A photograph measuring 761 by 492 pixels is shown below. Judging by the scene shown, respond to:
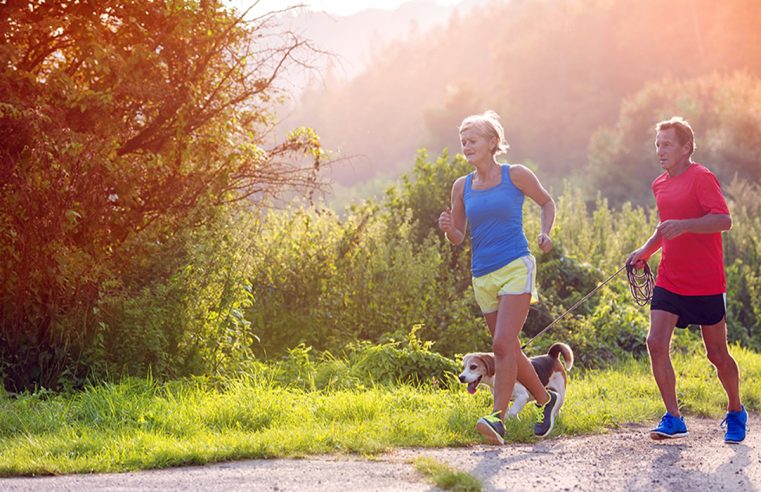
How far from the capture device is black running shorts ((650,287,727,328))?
647cm

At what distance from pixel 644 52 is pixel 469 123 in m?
51.7

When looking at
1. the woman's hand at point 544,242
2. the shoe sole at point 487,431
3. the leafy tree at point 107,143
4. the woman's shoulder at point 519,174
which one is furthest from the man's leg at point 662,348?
the leafy tree at point 107,143

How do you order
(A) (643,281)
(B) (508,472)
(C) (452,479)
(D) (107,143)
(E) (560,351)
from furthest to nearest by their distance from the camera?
(D) (107,143) → (E) (560,351) → (A) (643,281) → (B) (508,472) → (C) (452,479)

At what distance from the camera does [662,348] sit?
6.47 meters

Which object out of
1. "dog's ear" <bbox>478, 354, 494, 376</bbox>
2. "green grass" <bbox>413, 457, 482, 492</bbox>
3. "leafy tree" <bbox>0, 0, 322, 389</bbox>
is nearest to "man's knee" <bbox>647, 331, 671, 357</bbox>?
"dog's ear" <bbox>478, 354, 494, 376</bbox>

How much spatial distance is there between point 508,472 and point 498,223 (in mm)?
1733

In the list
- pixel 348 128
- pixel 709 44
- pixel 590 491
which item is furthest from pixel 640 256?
pixel 348 128

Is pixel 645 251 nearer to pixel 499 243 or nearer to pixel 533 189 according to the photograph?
pixel 533 189

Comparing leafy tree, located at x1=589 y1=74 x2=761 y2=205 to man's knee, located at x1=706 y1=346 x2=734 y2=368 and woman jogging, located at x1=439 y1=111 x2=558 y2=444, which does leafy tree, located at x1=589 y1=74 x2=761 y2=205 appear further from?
woman jogging, located at x1=439 y1=111 x2=558 y2=444

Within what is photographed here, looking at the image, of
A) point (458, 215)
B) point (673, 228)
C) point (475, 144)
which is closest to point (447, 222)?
point (458, 215)

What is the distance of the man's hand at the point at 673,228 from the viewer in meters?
6.21

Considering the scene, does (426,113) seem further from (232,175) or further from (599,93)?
(232,175)

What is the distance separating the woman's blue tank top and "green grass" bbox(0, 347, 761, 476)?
4.18 feet

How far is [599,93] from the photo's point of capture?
57.2 meters
